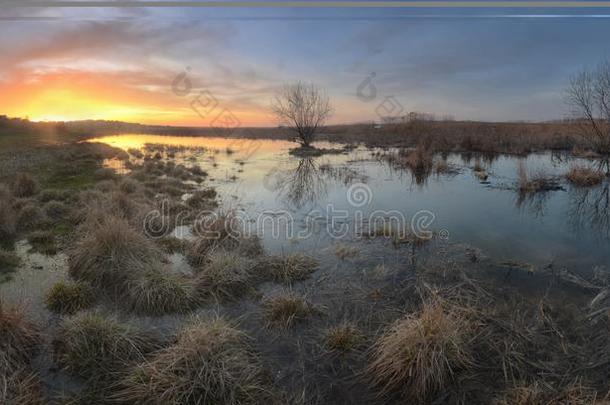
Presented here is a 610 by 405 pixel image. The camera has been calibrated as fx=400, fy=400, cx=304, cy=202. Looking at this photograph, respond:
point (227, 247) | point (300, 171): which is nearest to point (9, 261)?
point (227, 247)

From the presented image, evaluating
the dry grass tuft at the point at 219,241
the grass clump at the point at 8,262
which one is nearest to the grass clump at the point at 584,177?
the dry grass tuft at the point at 219,241

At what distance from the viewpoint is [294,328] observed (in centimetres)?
504

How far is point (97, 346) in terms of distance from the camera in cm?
437

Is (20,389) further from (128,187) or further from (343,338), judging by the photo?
(128,187)

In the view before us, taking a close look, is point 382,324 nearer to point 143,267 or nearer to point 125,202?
point 143,267

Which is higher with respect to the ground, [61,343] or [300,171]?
[300,171]

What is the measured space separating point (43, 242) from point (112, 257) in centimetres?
276

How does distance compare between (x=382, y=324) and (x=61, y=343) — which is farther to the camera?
(x=382, y=324)

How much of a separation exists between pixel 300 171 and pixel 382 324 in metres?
14.4

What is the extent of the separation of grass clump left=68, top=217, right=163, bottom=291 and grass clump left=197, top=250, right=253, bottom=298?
2.69 ft

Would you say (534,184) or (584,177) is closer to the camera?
(534,184)

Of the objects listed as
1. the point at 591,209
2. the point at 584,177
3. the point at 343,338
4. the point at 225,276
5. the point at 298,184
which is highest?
the point at 584,177

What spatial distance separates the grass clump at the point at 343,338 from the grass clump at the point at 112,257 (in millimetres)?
3047

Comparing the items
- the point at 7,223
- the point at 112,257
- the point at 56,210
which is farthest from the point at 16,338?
the point at 56,210
